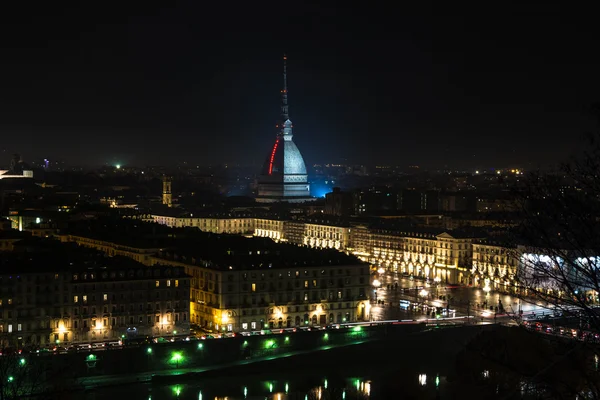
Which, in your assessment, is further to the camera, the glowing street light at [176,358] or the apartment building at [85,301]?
the apartment building at [85,301]

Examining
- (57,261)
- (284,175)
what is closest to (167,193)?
(284,175)

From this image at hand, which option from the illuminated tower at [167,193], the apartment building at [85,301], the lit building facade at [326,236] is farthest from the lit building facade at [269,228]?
the apartment building at [85,301]

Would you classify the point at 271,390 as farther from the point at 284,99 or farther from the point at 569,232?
the point at 284,99

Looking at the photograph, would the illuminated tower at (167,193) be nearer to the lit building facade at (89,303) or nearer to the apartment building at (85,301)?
the apartment building at (85,301)

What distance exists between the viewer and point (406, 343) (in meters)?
25.5

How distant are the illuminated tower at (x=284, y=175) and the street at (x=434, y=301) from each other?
32.0 metres

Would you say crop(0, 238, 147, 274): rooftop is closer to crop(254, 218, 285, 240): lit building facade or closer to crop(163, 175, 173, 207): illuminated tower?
crop(254, 218, 285, 240): lit building facade

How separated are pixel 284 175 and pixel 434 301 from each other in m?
39.5

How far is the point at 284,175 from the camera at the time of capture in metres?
70.6

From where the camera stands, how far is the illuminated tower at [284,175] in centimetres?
7012

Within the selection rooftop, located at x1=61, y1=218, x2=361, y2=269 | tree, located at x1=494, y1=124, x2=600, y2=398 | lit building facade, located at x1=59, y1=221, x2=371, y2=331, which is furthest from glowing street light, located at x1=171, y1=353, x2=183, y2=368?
tree, located at x1=494, y1=124, x2=600, y2=398

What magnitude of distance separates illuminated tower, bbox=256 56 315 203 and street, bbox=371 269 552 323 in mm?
32014

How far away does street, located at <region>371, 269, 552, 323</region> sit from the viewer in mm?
28062

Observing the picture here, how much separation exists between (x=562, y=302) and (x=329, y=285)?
2174 cm
